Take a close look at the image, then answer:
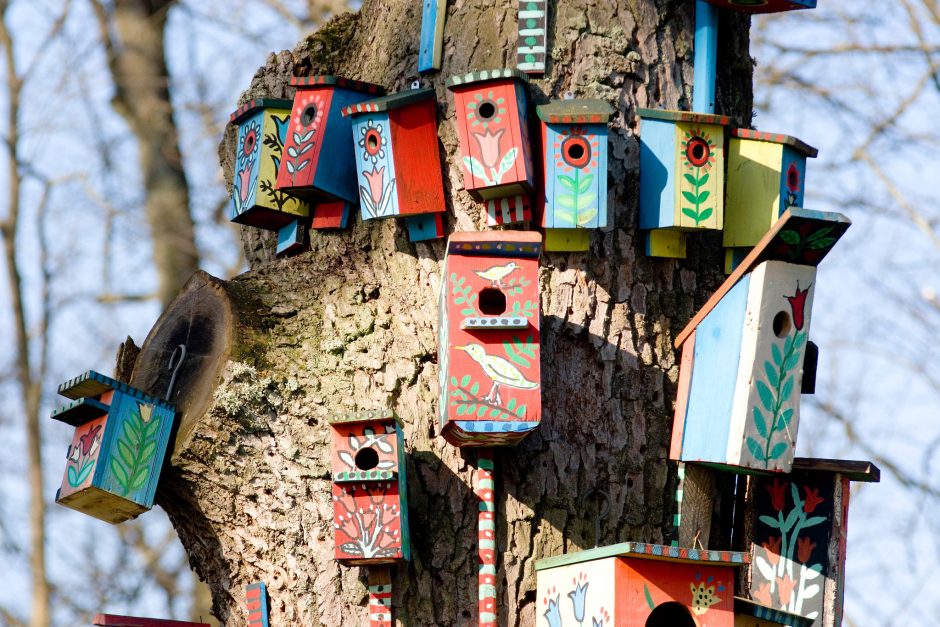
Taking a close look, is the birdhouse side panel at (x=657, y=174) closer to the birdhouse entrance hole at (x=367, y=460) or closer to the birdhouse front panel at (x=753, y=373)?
the birdhouse front panel at (x=753, y=373)

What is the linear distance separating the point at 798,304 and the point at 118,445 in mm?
1779

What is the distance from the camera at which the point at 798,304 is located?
2957 mm

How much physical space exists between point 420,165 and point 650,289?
680 mm

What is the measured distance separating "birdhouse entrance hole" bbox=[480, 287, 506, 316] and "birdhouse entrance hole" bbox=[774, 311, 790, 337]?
648 millimetres

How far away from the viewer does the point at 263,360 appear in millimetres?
3248

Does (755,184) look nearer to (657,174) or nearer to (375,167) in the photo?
(657,174)

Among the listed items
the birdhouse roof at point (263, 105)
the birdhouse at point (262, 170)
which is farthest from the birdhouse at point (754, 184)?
the birdhouse roof at point (263, 105)

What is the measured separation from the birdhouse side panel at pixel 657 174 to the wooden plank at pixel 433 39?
60 cm

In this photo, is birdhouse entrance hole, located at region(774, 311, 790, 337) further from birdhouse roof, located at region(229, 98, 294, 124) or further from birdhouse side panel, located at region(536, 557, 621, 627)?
birdhouse roof, located at region(229, 98, 294, 124)

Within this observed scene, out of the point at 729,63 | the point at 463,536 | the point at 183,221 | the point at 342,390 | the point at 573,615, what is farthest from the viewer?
the point at 183,221

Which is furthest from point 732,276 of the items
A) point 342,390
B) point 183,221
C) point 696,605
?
point 183,221

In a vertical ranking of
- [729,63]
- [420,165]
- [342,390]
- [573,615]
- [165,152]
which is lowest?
[573,615]

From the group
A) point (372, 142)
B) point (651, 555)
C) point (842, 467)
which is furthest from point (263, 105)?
point (842, 467)

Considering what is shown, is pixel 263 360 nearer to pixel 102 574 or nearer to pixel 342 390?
pixel 342 390
